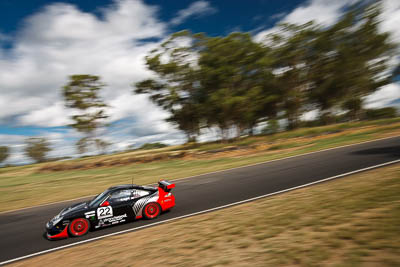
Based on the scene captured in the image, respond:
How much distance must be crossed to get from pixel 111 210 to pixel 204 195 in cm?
379

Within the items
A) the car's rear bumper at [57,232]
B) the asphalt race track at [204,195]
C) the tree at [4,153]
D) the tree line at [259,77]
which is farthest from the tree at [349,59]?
the tree at [4,153]

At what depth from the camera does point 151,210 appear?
302 inches

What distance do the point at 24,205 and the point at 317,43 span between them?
39.3 meters

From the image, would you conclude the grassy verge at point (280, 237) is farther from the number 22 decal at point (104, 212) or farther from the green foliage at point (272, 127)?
the green foliage at point (272, 127)

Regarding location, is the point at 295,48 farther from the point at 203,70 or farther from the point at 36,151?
the point at 36,151

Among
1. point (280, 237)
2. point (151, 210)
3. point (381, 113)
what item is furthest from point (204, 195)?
point (381, 113)

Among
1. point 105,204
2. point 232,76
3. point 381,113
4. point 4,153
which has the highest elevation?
point 4,153

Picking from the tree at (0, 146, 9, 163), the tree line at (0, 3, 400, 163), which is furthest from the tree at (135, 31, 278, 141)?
the tree at (0, 146, 9, 163)

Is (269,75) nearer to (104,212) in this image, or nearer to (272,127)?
(272,127)

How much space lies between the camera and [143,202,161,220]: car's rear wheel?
756 centimetres

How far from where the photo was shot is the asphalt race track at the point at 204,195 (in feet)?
22.4

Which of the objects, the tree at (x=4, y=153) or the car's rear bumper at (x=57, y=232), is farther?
the tree at (x=4, y=153)

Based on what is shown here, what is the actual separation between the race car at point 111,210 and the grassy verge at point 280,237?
914mm

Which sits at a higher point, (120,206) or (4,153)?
(4,153)
